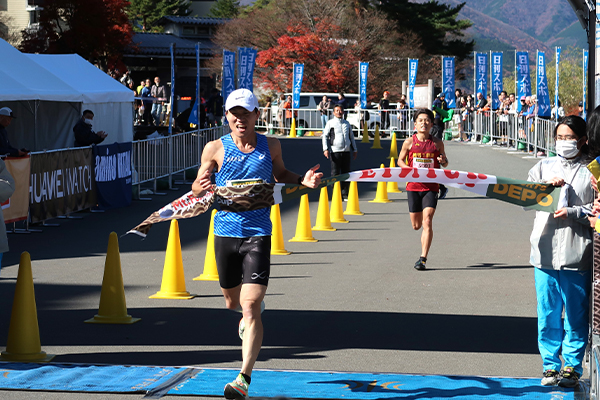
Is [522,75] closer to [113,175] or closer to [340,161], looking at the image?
[340,161]

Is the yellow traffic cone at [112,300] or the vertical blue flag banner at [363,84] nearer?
the yellow traffic cone at [112,300]

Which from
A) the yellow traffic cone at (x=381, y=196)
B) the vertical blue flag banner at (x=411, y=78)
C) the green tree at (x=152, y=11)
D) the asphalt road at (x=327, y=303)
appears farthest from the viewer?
the green tree at (x=152, y=11)

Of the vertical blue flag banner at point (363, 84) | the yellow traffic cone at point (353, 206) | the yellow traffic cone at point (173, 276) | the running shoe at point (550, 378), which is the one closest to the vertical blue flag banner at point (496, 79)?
the vertical blue flag banner at point (363, 84)

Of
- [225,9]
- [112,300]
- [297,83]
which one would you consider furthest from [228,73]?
[225,9]

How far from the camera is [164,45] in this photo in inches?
2461

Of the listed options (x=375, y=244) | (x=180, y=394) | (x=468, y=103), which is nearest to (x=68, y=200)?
(x=375, y=244)

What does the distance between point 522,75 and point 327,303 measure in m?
25.2

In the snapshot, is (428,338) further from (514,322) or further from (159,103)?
(159,103)

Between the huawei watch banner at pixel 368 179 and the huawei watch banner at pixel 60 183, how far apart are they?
7935mm

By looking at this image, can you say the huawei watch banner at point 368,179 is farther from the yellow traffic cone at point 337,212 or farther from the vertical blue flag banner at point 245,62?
the vertical blue flag banner at point 245,62

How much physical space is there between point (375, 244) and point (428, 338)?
17.9 feet

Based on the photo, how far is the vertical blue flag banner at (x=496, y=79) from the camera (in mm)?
33406

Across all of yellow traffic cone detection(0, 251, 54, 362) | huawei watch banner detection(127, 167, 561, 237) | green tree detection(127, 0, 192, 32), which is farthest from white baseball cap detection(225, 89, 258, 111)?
green tree detection(127, 0, 192, 32)

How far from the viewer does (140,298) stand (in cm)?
898
